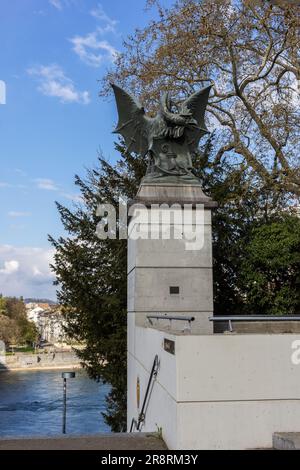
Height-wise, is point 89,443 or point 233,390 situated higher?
point 233,390

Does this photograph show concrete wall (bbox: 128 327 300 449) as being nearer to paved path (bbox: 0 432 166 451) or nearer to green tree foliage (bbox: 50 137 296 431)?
paved path (bbox: 0 432 166 451)

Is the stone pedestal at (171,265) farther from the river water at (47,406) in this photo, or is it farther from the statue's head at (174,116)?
the river water at (47,406)

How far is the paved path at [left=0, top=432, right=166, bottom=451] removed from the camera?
5004 mm

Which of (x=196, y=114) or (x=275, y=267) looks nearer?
(x=196, y=114)

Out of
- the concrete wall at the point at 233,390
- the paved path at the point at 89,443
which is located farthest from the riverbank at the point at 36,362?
the concrete wall at the point at 233,390

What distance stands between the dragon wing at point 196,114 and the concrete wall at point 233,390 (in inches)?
232

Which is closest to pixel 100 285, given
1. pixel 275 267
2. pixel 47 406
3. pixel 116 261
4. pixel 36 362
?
pixel 116 261

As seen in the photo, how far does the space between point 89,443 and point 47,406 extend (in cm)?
4210

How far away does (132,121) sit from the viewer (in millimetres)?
10531

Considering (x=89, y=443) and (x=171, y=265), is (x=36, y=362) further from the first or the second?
(x=89, y=443)

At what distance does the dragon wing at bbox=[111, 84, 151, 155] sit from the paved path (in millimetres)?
6510

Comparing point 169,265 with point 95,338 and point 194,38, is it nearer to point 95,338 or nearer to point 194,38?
point 95,338

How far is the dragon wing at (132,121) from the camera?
10.4 metres

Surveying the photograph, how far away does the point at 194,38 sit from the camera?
15.0 meters
